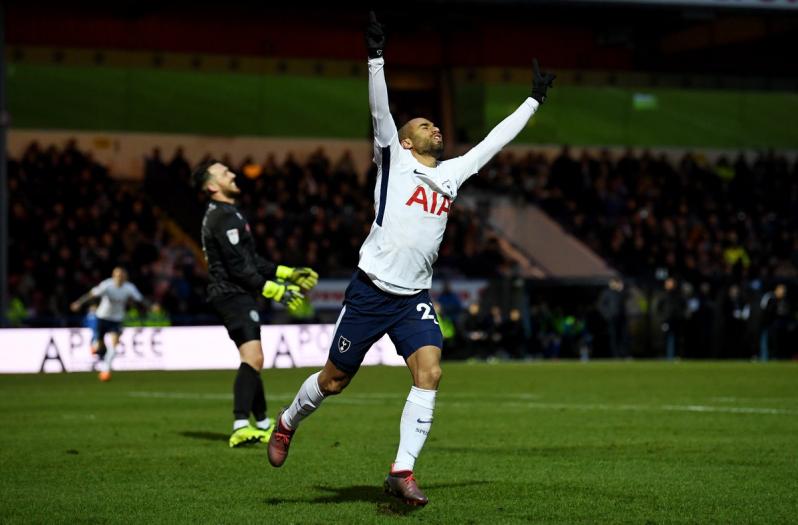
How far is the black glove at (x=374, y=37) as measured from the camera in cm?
843

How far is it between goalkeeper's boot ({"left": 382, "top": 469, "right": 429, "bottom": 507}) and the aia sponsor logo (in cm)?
160

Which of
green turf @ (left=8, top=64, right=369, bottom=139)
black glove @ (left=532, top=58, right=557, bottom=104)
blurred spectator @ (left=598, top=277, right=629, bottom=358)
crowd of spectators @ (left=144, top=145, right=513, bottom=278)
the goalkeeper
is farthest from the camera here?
green turf @ (left=8, top=64, right=369, bottom=139)

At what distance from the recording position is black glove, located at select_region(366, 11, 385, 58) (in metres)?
8.43

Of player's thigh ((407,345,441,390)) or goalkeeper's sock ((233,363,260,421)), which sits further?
goalkeeper's sock ((233,363,260,421))

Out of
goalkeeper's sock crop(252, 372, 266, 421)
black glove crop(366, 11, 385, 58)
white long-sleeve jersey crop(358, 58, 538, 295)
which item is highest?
black glove crop(366, 11, 385, 58)

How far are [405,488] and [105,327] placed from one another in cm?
1793

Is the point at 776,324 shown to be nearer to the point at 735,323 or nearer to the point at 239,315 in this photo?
the point at 735,323

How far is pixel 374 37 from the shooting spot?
8.47m

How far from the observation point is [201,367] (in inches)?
1147

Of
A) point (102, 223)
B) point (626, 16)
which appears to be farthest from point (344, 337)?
point (626, 16)

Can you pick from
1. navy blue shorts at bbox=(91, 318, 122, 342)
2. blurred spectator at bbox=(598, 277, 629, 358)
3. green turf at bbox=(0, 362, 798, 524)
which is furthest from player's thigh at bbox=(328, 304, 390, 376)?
blurred spectator at bbox=(598, 277, 629, 358)

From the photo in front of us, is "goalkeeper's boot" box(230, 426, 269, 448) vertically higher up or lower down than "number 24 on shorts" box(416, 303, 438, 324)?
lower down

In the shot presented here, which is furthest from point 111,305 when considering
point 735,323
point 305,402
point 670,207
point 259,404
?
point 670,207

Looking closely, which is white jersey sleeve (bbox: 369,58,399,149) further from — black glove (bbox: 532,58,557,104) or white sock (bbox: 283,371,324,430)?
white sock (bbox: 283,371,324,430)
